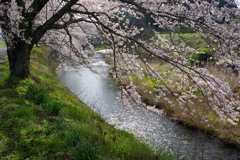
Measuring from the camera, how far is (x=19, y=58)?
6.89m

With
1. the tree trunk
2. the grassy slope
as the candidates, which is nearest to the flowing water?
the grassy slope

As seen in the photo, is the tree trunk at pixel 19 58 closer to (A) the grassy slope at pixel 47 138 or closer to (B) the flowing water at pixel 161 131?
(A) the grassy slope at pixel 47 138

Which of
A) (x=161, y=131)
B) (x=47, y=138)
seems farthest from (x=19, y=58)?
(x=161, y=131)

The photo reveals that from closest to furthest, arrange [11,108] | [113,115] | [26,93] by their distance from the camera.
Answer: [11,108] → [26,93] → [113,115]

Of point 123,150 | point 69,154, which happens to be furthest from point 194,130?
point 69,154

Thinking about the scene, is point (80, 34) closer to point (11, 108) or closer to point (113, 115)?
point (113, 115)

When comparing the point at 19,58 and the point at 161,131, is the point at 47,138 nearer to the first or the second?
the point at 19,58

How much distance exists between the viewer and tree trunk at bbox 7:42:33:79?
688 centimetres

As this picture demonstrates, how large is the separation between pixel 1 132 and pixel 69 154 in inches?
61.7

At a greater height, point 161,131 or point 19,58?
point 19,58

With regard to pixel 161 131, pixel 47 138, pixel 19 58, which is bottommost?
pixel 161 131

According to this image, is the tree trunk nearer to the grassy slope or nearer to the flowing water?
the grassy slope

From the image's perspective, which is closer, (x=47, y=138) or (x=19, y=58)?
(x=47, y=138)

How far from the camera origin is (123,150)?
12.6ft
